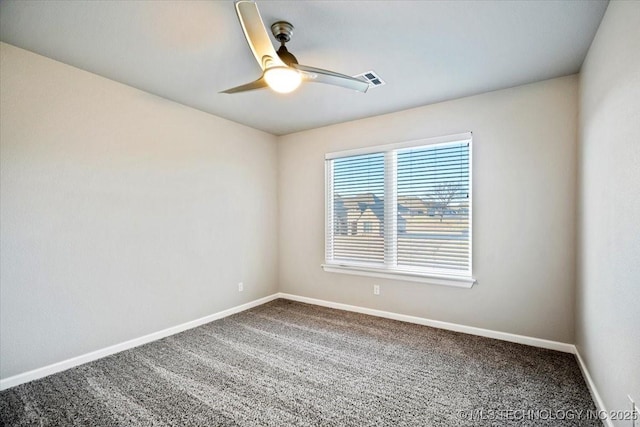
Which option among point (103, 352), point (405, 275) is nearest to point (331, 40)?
point (405, 275)

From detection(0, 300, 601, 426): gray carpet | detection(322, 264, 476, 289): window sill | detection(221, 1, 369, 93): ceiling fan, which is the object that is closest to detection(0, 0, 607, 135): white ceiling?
detection(221, 1, 369, 93): ceiling fan

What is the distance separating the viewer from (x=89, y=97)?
271cm

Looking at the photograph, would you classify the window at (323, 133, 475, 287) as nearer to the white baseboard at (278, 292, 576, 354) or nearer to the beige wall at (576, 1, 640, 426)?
the white baseboard at (278, 292, 576, 354)

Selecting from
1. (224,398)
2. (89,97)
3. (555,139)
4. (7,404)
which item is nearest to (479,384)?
(224,398)

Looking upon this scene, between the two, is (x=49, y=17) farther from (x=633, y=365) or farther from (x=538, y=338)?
(x=538, y=338)

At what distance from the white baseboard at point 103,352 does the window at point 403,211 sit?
5.62 ft

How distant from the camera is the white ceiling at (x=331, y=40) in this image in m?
1.89

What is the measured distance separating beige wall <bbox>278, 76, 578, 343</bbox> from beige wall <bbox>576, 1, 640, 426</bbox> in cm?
36

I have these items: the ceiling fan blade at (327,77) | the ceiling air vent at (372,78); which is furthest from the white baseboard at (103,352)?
the ceiling air vent at (372,78)

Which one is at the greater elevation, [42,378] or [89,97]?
[89,97]

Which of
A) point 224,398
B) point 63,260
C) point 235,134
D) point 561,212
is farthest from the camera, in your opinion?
point 235,134

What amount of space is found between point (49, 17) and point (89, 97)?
84 cm

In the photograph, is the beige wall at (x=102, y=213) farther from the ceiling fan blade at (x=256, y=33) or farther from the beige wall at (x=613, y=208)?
the beige wall at (x=613, y=208)

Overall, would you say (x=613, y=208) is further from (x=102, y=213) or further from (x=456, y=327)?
(x=102, y=213)
